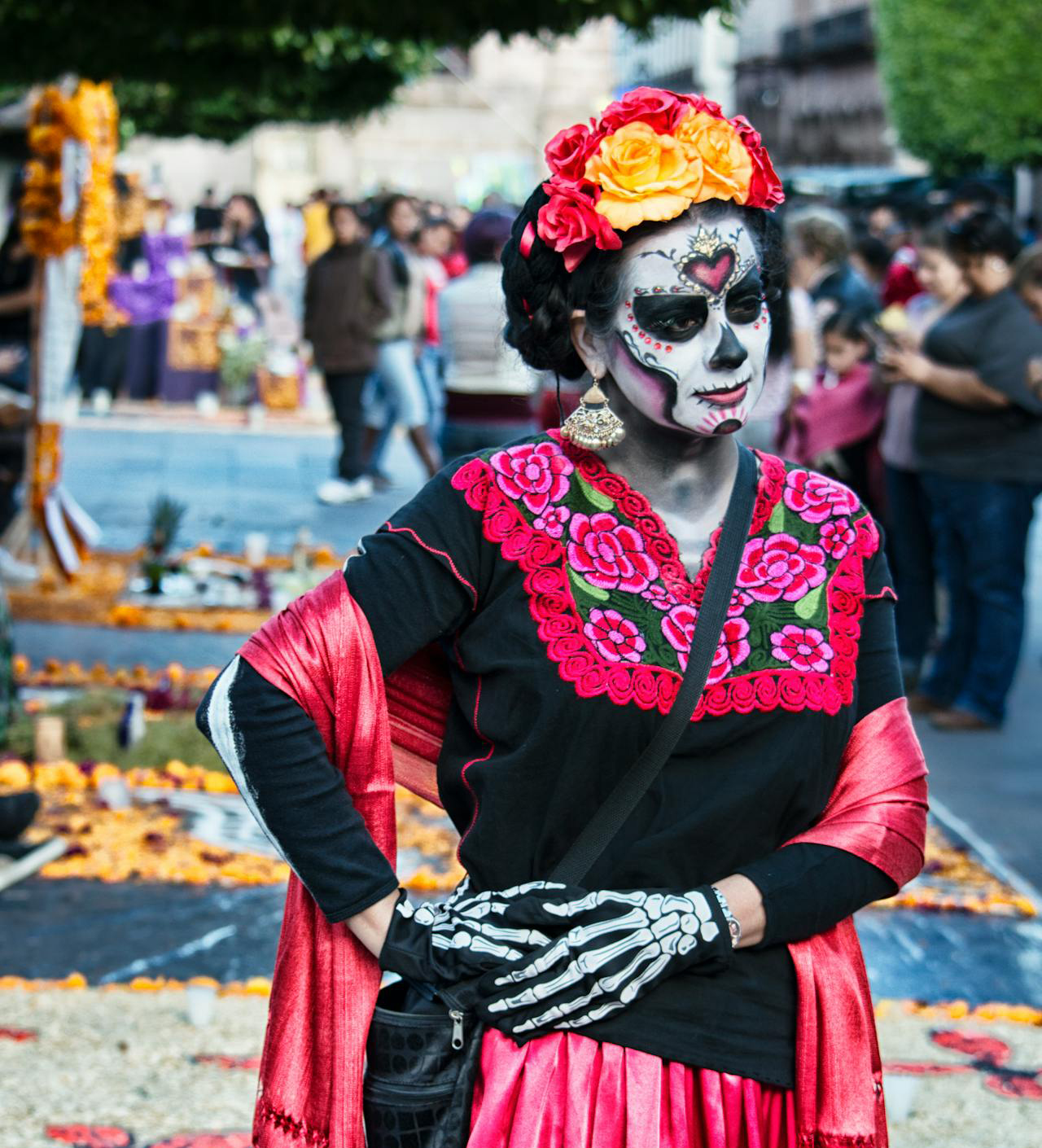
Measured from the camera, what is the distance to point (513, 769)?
2.21 metres

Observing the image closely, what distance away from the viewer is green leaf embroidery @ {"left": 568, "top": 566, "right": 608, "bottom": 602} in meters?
2.25

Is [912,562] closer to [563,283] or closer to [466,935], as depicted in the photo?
[563,283]

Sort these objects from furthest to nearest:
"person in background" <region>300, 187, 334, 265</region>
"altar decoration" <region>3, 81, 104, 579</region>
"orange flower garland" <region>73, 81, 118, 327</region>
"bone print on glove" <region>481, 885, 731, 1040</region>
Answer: "person in background" <region>300, 187, 334, 265</region>, "orange flower garland" <region>73, 81, 118, 327</region>, "altar decoration" <region>3, 81, 104, 579</region>, "bone print on glove" <region>481, 885, 731, 1040</region>

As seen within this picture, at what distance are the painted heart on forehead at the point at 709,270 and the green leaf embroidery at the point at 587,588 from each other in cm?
41

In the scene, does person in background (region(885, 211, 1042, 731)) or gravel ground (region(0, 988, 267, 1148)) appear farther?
person in background (region(885, 211, 1042, 731))

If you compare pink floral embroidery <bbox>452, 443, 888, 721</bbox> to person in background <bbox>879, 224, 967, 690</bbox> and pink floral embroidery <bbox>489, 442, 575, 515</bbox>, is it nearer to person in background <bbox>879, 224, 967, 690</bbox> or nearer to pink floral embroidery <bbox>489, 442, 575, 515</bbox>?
pink floral embroidery <bbox>489, 442, 575, 515</bbox>

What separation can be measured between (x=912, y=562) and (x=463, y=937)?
6.32 m

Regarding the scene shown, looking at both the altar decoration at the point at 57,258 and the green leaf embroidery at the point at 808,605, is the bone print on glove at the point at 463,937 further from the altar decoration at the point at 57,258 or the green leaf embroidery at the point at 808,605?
the altar decoration at the point at 57,258

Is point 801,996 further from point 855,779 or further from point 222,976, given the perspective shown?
point 222,976

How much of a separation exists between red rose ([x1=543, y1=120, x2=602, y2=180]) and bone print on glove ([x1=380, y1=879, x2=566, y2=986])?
2.97ft

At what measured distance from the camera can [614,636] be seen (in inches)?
87.6

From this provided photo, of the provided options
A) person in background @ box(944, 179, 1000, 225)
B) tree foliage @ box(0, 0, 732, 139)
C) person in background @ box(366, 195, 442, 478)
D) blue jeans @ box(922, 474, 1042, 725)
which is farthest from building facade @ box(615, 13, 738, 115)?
blue jeans @ box(922, 474, 1042, 725)

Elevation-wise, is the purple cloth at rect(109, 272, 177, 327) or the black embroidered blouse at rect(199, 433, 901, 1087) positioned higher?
the black embroidered blouse at rect(199, 433, 901, 1087)

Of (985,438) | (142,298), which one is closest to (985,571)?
(985,438)
